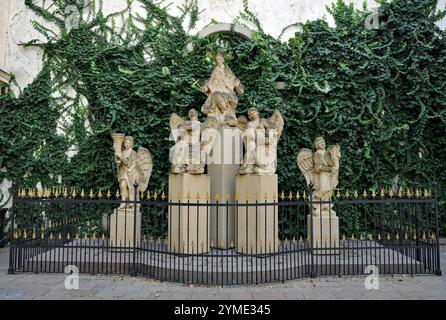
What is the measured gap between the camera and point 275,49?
10406mm

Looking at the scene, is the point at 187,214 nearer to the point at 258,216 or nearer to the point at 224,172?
the point at 224,172

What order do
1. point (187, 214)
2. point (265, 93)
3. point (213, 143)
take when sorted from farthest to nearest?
point (265, 93) < point (213, 143) < point (187, 214)

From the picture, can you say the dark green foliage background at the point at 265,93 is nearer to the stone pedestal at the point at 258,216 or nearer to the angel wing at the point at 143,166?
the angel wing at the point at 143,166

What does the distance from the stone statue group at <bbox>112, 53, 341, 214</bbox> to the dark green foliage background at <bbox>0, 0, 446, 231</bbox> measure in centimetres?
193

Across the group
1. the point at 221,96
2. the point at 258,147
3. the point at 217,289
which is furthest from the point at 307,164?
the point at 217,289

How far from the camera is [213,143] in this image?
7285 millimetres

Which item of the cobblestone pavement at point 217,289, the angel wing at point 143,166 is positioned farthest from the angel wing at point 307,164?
the angel wing at point 143,166

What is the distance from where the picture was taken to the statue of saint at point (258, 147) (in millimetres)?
6898

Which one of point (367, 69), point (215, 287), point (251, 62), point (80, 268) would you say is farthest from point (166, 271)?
point (367, 69)

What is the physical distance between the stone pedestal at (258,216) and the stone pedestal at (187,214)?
0.69 m

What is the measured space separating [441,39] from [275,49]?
5107 millimetres

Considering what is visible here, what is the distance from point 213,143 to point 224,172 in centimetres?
66

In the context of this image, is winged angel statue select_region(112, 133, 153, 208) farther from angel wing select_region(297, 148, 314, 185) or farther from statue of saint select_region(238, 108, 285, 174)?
angel wing select_region(297, 148, 314, 185)

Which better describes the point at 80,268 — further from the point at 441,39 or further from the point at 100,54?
the point at 441,39
